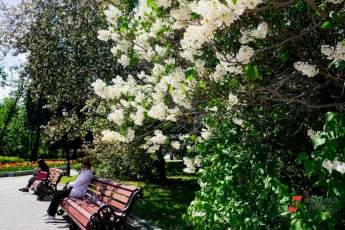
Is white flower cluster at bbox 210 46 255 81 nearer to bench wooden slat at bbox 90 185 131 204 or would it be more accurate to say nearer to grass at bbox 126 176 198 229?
bench wooden slat at bbox 90 185 131 204

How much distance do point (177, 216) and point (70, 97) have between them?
7788 millimetres

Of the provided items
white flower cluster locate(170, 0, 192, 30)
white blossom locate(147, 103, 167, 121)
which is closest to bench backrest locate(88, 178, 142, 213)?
white blossom locate(147, 103, 167, 121)

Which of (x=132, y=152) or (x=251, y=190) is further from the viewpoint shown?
(x=132, y=152)

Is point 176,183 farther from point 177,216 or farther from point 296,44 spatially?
point 296,44

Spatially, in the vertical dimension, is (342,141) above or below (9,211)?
above

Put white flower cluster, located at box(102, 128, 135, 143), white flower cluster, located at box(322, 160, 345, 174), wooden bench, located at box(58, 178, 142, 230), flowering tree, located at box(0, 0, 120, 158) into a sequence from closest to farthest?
white flower cluster, located at box(322, 160, 345, 174) < white flower cluster, located at box(102, 128, 135, 143) < wooden bench, located at box(58, 178, 142, 230) < flowering tree, located at box(0, 0, 120, 158)

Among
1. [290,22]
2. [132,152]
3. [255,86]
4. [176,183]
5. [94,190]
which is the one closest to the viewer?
[255,86]

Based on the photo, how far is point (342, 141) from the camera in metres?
3.74

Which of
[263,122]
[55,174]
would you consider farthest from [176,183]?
[263,122]

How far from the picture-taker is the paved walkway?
951 cm

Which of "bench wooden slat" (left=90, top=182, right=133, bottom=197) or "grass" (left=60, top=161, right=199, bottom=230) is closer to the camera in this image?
"bench wooden slat" (left=90, top=182, right=133, bottom=197)

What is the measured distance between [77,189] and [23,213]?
270cm

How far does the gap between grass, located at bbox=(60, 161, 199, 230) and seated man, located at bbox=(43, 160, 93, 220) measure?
1440 mm

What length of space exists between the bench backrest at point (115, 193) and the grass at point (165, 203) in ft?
3.66
